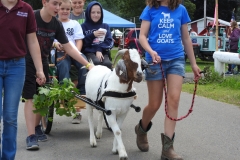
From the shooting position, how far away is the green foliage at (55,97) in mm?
6125

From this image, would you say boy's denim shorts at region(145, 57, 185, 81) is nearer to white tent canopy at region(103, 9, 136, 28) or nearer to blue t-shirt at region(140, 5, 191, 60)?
blue t-shirt at region(140, 5, 191, 60)

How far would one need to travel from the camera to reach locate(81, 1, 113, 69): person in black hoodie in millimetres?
7484

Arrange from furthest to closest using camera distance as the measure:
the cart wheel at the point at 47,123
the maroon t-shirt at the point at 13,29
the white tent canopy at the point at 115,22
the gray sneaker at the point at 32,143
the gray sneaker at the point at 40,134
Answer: the white tent canopy at the point at 115,22
the cart wheel at the point at 47,123
the gray sneaker at the point at 40,134
the gray sneaker at the point at 32,143
the maroon t-shirt at the point at 13,29

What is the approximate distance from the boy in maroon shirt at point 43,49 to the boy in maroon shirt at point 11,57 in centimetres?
141

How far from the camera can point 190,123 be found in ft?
27.2

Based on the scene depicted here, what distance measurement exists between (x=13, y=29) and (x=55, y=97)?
5.38 feet

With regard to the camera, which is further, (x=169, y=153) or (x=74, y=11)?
(x=74, y=11)

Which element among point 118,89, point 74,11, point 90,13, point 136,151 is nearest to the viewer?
point 118,89

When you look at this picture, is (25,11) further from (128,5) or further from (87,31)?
(128,5)

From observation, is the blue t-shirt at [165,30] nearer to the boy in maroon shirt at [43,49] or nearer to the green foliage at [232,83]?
the boy in maroon shirt at [43,49]

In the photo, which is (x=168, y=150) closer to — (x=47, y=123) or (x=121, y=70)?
(x=121, y=70)

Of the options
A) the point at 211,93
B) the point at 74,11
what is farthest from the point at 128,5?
the point at 74,11

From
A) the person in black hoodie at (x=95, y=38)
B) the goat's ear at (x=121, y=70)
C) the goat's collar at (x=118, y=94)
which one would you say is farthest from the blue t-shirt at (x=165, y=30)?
the person in black hoodie at (x=95, y=38)

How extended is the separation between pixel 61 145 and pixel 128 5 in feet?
143
